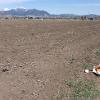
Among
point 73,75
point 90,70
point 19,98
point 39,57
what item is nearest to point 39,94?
point 19,98

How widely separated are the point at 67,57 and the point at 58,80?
153 inches

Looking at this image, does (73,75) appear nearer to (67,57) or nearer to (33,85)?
(33,85)

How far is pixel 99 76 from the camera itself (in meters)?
13.5

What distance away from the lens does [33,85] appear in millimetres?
11781

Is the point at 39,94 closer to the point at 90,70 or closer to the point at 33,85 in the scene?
the point at 33,85

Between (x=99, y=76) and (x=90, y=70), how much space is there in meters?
0.62

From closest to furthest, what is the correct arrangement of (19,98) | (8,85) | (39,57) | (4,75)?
(19,98), (8,85), (4,75), (39,57)

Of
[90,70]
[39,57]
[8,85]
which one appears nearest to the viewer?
[8,85]

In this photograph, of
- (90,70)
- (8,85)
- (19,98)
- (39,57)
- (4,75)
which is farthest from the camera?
(39,57)

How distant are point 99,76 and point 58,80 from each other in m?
1.84

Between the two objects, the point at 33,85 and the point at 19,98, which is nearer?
the point at 19,98

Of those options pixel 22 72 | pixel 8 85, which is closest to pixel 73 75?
pixel 22 72

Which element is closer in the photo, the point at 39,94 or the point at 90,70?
the point at 39,94

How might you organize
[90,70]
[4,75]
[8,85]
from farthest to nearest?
1. [90,70]
2. [4,75]
3. [8,85]
